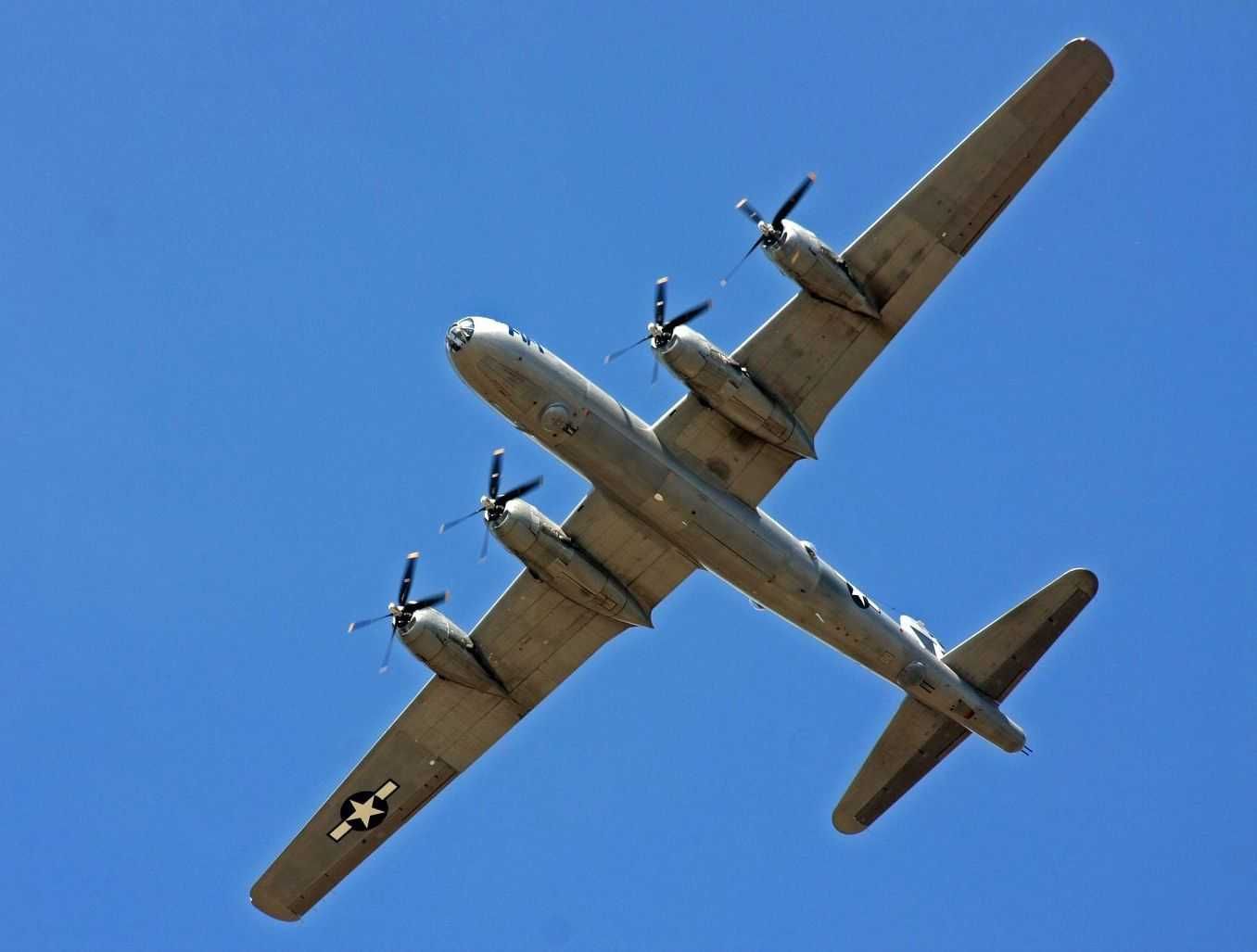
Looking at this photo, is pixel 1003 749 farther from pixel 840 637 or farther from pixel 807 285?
pixel 807 285

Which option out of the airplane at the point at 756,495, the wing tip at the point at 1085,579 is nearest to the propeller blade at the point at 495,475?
the airplane at the point at 756,495

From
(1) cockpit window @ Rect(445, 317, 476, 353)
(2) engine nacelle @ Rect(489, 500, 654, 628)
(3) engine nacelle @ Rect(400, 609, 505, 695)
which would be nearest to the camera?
(1) cockpit window @ Rect(445, 317, 476, 353)

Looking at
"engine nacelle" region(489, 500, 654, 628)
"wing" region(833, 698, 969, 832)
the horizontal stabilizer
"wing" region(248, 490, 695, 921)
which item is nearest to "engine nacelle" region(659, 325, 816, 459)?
"wing" region(248, 490, 695, 921)

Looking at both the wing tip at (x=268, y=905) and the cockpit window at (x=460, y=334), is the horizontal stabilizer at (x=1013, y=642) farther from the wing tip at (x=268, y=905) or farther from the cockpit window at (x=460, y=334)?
the wing tip at (x=268, y=905)

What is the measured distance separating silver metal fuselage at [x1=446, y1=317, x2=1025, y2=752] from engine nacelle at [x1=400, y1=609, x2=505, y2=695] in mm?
5735

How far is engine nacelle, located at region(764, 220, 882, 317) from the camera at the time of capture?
122 ft

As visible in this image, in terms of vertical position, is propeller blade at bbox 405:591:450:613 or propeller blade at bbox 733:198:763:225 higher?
propeller blade at bbox 733:198:763:225

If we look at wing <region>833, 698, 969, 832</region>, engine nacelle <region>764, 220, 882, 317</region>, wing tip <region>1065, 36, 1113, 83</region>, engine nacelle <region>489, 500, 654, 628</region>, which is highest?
wing tip <region>1065, 36, 1113, 83</region>

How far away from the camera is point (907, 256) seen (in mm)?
38406

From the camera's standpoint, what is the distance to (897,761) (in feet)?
139

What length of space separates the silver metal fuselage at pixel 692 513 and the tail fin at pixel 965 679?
592mm

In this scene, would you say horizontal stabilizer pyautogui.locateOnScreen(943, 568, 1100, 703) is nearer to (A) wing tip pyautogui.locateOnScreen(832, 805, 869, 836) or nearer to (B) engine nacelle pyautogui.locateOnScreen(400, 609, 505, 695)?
(A) wing tip pyautogui.locateOnScreen(832, 805, 869, 836)

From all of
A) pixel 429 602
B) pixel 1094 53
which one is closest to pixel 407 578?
pixel 429 602

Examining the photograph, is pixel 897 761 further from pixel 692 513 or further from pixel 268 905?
pixel 268 905
